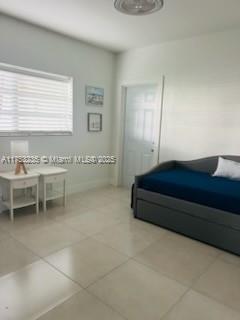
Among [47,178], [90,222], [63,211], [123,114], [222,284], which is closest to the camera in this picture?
[222,284]

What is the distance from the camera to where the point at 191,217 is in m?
2.82

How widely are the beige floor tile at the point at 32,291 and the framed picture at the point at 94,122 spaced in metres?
2.86

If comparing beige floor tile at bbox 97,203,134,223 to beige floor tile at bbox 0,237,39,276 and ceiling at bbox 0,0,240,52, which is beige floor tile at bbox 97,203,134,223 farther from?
ceiling at bbox 0,0,240,52

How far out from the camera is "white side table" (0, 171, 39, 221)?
311cm

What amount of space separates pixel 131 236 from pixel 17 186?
1618mm

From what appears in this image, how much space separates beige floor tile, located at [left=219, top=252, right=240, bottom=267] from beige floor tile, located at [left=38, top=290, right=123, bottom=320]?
1335 millimetres

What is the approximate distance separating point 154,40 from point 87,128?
1.91 m

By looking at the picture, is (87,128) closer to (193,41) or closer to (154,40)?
(154,40)

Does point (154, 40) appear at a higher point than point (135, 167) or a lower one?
higher

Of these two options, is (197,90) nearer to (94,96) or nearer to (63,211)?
(94,96)

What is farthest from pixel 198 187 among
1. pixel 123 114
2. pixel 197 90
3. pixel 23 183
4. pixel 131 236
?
pixel 123 114

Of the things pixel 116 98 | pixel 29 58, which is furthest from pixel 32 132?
pixel 116 98

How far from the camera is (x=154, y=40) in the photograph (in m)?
3.94

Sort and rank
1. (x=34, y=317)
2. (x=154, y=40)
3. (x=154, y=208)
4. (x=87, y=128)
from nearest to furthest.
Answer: (x=34, y=317), (x=154, y=208), (x=154, y=40), (x=87, y=128)
